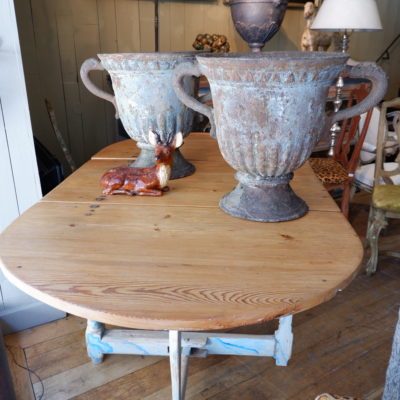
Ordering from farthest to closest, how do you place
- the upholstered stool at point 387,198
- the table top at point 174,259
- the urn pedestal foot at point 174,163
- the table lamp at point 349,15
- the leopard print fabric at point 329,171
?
the leopard print fabric at point 329,171
the table lamp at point 349,15
the upholstered stool at point 387,198
the urn pedestal foot at point 174,163
the table top at point 174,259

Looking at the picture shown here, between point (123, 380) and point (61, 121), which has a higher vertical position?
point (61, 121)

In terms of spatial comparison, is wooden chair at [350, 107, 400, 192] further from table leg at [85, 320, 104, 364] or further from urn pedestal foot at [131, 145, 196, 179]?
table leg at [85, 320, 104, 364]

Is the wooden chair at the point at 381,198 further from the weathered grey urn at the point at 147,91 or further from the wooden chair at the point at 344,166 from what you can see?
the weathered grey urn at the point at 147,91

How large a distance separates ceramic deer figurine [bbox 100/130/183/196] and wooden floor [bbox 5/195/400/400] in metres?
0.74

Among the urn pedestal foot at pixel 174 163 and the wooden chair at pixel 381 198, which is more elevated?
the urn pedestal foot at pixel 174 163

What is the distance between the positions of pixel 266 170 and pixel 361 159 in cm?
204

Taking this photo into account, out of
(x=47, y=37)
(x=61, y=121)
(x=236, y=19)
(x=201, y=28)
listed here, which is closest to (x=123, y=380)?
(x=236, y=19)

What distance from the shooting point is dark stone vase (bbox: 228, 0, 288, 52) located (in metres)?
1.74

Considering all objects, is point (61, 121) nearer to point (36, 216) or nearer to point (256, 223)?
point (36, 216)

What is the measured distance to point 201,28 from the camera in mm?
2936

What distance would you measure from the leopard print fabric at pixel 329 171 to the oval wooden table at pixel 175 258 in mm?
1122

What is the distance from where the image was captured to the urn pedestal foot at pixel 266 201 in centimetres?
93

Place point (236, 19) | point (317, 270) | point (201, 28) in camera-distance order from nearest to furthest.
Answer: point (317, 270)
point (236, 19)
point (201, 28)

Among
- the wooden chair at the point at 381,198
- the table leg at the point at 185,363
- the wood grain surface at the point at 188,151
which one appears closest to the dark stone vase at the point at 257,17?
the wood grain surface at the point at 188,151
